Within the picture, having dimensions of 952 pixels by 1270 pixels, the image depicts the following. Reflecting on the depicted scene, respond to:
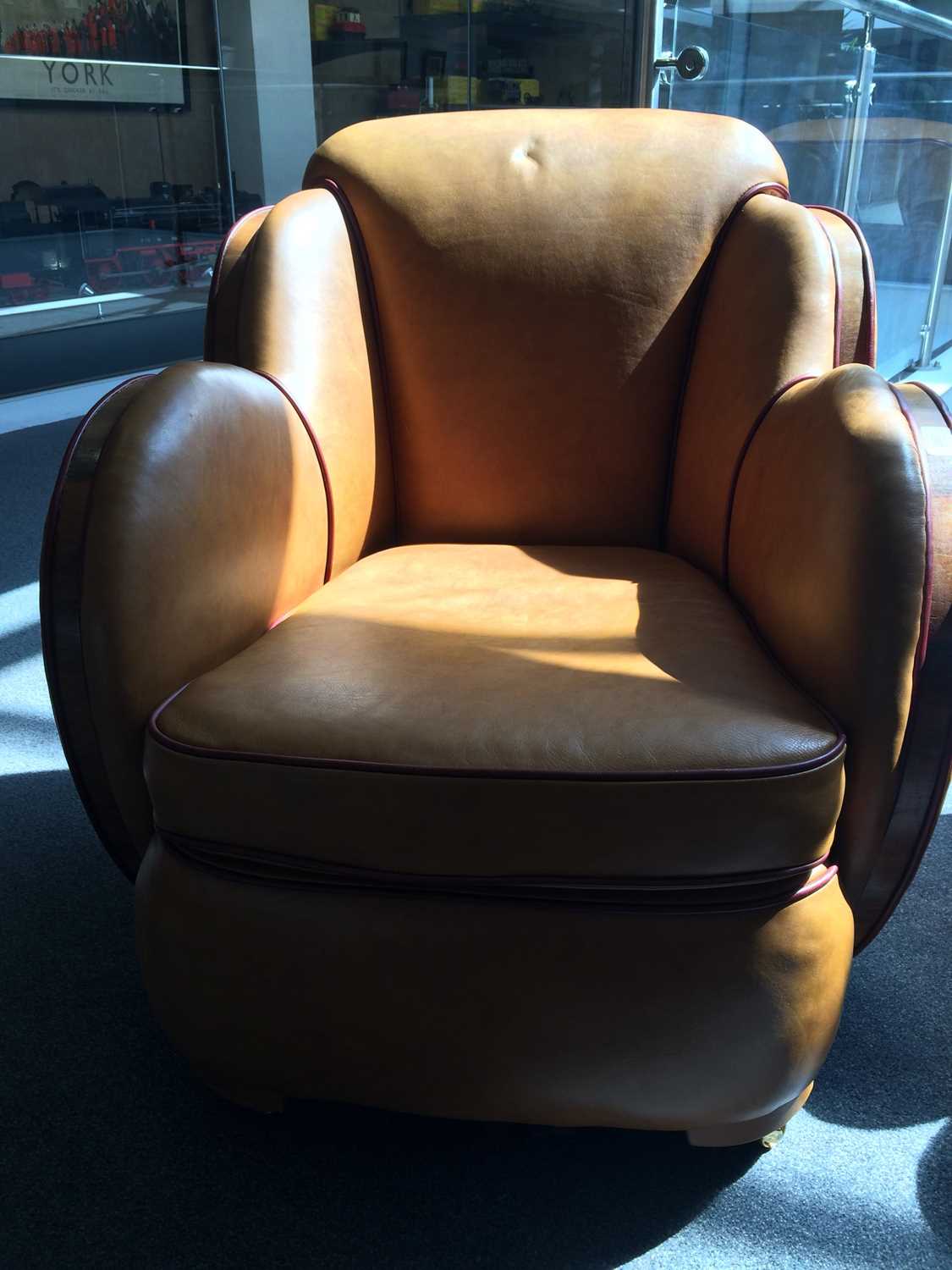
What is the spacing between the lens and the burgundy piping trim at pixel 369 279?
1.45 meters

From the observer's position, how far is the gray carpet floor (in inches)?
37.0

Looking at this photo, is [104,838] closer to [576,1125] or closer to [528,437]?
[576,1125]

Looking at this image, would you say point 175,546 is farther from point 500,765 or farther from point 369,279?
point 369,279

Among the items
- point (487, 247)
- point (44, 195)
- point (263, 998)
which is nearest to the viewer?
point (263, 998)

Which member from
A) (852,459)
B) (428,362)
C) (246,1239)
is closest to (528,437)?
(428,362)

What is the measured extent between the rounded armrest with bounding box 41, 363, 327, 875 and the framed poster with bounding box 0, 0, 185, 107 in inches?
164

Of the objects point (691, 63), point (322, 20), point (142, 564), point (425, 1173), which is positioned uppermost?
point (322, 20)

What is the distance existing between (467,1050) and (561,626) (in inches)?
16.2

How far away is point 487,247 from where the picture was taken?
55.7 inches

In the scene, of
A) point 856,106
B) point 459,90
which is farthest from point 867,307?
point 459,90

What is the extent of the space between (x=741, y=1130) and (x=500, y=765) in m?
0.42

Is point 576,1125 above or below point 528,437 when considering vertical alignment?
below

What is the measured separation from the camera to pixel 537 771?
86 cm

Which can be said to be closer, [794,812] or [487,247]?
[794,812]
